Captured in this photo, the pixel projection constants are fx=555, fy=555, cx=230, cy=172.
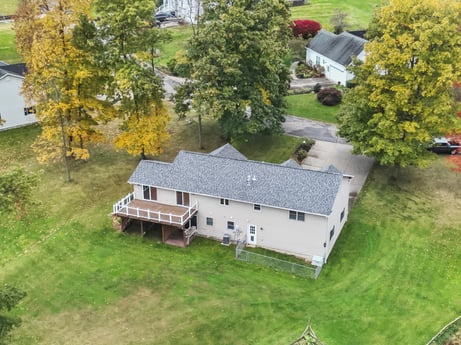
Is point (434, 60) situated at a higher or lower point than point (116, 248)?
higher

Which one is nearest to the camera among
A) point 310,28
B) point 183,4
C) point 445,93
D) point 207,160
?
point 207,160

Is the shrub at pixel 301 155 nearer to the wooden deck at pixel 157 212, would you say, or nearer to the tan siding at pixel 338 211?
the tan siding at pixel 338 211

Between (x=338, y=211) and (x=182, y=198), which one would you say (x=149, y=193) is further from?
(x=338, y=211)

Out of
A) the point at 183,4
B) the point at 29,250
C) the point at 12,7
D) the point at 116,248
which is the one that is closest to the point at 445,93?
the point at 116,248

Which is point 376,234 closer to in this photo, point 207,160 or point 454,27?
point 207,160

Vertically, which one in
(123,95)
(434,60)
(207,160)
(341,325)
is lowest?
(341,325)

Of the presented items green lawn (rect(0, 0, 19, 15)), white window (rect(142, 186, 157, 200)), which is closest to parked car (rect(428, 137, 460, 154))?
white window (rect(142, 186, 157, 200))

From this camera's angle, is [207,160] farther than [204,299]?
Yes
